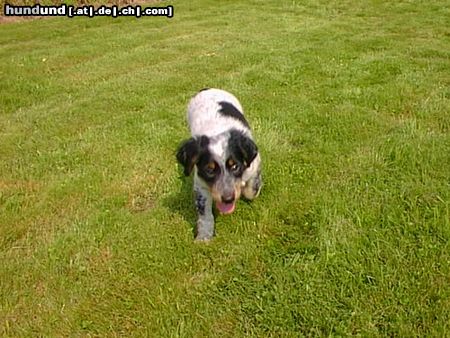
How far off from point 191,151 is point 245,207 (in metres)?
1.00

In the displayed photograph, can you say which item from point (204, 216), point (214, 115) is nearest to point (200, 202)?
point (204, 216)

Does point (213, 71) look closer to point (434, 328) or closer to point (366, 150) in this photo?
Result: point (366, 150)

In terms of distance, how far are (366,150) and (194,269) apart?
272 cm

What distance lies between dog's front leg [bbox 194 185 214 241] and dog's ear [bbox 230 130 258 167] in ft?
1.82

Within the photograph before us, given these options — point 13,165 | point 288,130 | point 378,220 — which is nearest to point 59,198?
point 13,165

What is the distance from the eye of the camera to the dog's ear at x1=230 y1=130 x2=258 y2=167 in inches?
149

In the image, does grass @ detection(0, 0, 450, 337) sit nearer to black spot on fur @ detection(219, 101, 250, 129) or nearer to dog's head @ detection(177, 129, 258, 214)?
dog's head @ detection(177, 129, 258, 214)

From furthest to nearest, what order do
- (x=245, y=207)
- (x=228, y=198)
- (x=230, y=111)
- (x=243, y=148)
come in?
(x=230, y=111) < (x=245, y=207) < (x=243, y=148) < (x=228, y=198)

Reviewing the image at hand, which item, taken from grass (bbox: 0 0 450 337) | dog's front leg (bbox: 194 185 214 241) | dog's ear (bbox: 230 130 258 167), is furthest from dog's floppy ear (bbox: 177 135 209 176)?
grass (bbox: 0 0 450 337)

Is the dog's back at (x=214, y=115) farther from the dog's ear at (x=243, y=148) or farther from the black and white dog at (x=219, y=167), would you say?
the dog's ear at (x=243, y=148)

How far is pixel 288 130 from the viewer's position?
623cm

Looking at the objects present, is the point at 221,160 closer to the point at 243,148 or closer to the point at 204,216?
the point at 243,148

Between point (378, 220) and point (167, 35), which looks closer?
point (378, 220)

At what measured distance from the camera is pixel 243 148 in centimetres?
381
